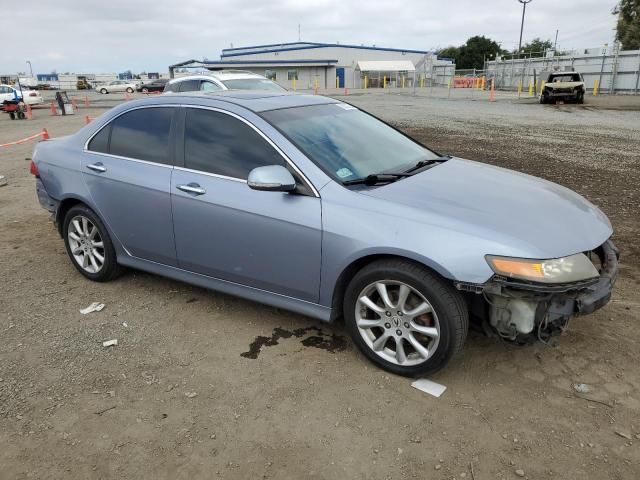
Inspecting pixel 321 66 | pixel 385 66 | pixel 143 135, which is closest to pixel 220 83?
pixel 143 135

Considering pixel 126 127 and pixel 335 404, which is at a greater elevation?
pixel 126 127

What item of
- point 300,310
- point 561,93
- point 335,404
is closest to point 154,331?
point 300,310

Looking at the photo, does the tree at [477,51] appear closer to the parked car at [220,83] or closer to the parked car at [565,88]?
the parked car at [565,88]

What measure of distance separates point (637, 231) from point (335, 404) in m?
4.41

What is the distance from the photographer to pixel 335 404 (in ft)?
9.76

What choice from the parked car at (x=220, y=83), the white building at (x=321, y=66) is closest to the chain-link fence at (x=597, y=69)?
the white building at (x=321, y=66)

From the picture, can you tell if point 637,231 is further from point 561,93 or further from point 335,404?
point 561,93

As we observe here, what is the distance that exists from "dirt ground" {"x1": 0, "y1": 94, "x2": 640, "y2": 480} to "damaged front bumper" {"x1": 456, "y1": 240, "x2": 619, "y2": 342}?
395 millimetres

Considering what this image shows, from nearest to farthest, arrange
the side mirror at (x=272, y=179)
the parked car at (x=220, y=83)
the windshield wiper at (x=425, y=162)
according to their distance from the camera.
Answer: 1. the side mirror at (x=272, y=179)
2. the windshield wiper at (x=425, y=162)
3. the parked car at (x=220, y=83)

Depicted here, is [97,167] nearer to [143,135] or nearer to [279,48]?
[143,135]

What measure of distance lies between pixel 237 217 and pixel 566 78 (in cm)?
2677

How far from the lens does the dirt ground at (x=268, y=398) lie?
2.55m

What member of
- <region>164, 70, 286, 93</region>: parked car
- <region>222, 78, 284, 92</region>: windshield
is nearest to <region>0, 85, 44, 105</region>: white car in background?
<region>164, 70, 286, 93</region>: parked car

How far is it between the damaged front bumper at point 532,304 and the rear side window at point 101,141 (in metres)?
3.24
